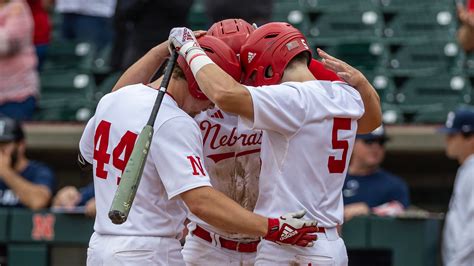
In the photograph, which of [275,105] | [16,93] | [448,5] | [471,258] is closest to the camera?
[275,105]

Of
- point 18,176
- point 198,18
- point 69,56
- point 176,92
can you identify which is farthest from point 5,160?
point 176,92

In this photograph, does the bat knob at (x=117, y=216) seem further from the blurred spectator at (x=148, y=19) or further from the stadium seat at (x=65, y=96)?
the stadium seat at (x=65, y=96)

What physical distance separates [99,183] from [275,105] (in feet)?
2.71

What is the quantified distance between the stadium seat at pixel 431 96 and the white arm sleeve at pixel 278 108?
4.96 metres

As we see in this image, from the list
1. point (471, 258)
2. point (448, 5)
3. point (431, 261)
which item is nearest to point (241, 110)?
point (471, 258)

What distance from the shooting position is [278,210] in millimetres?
4848

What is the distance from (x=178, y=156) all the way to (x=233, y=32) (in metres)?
0.81

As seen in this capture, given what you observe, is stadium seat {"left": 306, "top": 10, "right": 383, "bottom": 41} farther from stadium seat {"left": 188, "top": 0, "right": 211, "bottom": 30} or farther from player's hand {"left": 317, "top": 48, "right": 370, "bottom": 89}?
player's hand {"left": 317, "top": 48, "right": 370, "bottom": 89}

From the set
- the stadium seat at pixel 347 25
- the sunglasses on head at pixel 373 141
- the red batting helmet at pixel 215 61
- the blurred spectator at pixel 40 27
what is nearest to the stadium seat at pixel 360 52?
the stadium seat at pixel 347 25

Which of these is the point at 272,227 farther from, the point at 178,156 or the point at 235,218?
the point at 178,156

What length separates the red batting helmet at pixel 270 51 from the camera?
4.84 metres

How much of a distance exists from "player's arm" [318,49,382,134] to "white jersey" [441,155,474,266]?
1480 mm

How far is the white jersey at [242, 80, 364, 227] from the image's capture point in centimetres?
471

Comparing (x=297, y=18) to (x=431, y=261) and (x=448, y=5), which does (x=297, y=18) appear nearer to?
(x=448, y=5)
